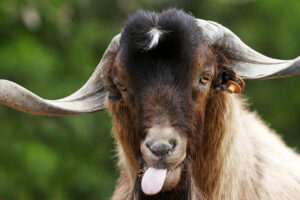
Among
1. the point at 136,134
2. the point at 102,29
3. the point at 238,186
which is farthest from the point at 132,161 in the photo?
the point at 102,29

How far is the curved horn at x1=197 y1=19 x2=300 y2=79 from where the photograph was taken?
22.2 ft

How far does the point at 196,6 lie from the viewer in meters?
23.7

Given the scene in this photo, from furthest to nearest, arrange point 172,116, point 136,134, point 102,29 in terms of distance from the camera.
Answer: point 102,29
point 136,134
point 172,116

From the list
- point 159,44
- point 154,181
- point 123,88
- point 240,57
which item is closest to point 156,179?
point 154,181

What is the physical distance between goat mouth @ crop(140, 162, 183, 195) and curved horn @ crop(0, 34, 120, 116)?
1420 mm

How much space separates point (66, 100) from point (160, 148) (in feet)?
6.02

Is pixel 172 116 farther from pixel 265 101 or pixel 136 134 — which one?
pixel 265 101

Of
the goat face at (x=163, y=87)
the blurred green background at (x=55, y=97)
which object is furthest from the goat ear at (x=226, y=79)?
the blurred green background at (x=55, y=97)

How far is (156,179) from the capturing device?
588 centimetres

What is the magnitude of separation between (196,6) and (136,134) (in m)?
17.8

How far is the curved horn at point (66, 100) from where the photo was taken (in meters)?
6.73

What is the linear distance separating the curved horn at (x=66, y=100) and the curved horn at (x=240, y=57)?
2.90 ft

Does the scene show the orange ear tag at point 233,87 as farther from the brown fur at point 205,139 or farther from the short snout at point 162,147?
the short snout at point 162,147

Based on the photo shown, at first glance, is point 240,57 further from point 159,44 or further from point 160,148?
point 160,148
